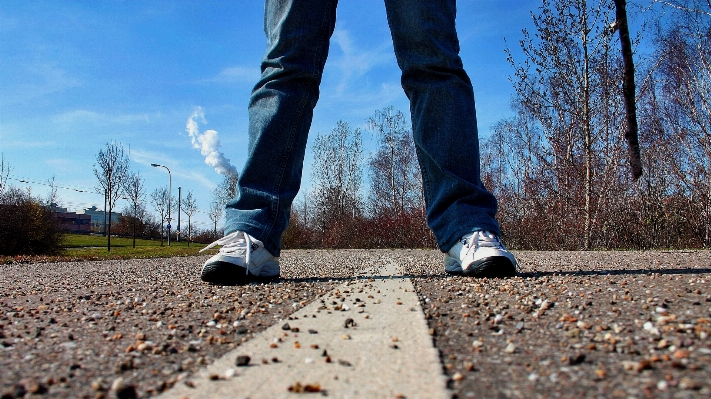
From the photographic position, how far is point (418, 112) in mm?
2254

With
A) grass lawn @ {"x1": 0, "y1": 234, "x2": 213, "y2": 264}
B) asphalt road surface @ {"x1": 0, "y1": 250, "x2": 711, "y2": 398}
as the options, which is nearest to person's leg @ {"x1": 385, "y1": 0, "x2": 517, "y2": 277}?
asphalt road surface @ {"x1": 0, "y1": 250, "x2": 711, "y2": 398}

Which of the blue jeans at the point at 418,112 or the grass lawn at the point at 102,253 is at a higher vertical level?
the blue jeans at the point at 418,112

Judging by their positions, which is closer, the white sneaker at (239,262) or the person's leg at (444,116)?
the white sneaker at (239,262)

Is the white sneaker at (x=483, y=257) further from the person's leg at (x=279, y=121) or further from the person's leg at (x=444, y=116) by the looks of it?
the person's leg at (x=279, y=121)

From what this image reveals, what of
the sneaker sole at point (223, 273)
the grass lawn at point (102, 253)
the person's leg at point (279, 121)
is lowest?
the grass lawn at point (102, 253)

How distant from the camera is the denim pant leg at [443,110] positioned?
2.12 metres

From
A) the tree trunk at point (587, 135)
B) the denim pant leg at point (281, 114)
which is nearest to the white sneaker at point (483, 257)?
the denim pant leg at point (281, 114)

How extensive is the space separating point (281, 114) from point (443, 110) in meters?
0.77

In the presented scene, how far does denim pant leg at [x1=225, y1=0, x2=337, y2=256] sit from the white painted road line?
38.4 inches

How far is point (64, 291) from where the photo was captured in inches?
71.9

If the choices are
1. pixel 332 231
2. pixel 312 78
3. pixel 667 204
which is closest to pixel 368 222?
pixel 332 231

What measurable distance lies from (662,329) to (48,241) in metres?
17.7

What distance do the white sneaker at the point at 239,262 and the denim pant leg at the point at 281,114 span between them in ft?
0.20

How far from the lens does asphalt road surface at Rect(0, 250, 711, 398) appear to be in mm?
655
